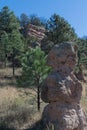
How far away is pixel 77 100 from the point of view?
14594mm

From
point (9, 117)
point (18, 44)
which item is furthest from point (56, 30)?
point (9, 117)

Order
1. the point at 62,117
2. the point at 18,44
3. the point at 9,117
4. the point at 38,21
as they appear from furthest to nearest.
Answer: the point at 38,21 → the point at 18,44 → the point at 9,117 → the point at 62,117

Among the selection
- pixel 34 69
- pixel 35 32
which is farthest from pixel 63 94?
pixel 35 32

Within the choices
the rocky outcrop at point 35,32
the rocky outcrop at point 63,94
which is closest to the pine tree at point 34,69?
the rocky outcrop at point 63,94

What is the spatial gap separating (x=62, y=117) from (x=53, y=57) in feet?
7.36

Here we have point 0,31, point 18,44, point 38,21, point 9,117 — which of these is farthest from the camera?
point 38,21

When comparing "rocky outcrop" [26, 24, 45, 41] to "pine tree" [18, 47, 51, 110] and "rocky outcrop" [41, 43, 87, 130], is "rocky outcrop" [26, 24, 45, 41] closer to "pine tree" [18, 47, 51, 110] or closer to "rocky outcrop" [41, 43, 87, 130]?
"pine tree" [18, 47, 51, 110]

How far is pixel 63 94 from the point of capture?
14.1m

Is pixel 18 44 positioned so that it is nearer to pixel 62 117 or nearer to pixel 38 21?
pixel 62 117

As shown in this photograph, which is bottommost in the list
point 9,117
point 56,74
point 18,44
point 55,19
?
point 9,117

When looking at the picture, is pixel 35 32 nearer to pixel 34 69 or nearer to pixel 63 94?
pixel 34 69

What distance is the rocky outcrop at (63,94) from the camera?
14039 millimetres

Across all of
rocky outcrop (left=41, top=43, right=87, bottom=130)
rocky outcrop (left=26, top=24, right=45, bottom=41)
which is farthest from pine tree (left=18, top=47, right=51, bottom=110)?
rocky outcrop (left=26, top=24, right=45, bottom=41)

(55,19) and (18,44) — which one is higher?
(55,19)
